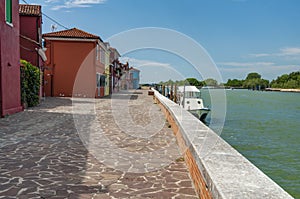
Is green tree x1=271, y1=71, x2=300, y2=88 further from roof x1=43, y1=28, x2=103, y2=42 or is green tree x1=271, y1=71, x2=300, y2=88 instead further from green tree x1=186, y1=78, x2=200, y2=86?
roof x1=43, y1=28, x2=103, y2=42

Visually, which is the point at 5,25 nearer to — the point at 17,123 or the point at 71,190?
the point at 17,123

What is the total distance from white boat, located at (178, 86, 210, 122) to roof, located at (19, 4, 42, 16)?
13.4m

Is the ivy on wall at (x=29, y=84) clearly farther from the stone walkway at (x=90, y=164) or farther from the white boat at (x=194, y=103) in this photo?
the white boat at (x=194, y=103)

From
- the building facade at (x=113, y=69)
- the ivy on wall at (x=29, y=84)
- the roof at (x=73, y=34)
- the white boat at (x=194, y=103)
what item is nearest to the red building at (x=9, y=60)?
the ivy on wall at (x=29, y=84)

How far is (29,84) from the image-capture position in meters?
15.2

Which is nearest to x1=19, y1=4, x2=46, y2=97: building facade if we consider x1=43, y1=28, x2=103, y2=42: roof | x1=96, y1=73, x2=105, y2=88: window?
x1=43, y1=28, x2=103, y2=42: roof

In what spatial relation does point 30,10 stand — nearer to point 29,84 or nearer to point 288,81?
point 29,84

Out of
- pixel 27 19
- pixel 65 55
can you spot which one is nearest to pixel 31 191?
pixel 27 19

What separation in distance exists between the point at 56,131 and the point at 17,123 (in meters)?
2.19

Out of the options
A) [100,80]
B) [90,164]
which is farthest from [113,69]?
[90,164]

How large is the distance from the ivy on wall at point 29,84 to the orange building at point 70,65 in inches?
343

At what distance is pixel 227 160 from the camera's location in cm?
327

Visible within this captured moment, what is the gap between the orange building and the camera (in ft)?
81.2

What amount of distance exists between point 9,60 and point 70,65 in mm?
13341
